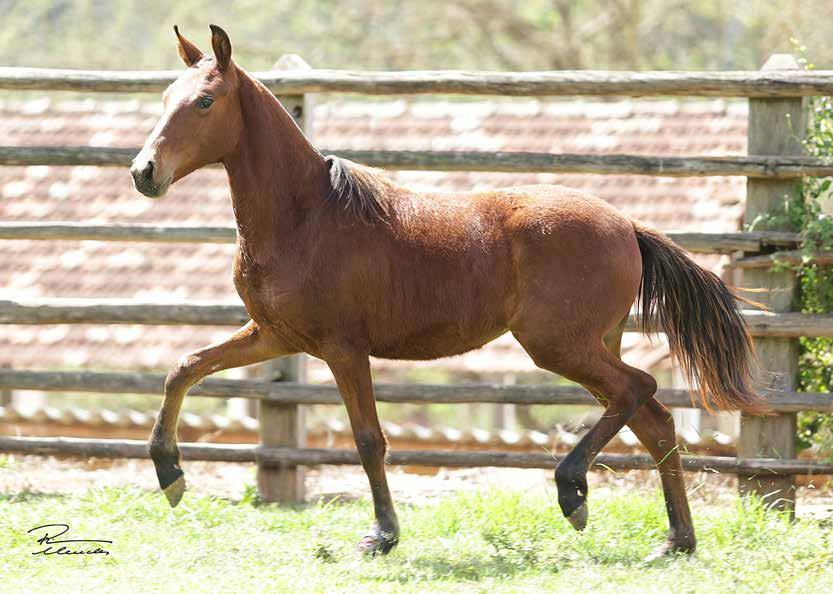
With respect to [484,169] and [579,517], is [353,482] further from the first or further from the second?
[579,517]

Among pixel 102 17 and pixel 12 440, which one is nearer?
pixel 12 440

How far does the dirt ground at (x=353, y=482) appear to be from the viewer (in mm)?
6496

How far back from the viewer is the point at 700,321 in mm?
5160

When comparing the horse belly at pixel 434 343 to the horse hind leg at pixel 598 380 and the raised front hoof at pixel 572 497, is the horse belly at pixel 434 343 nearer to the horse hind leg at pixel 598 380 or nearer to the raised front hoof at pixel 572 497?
the horse hind leg at pixel 598 380

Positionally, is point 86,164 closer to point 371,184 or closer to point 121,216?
point 371,184

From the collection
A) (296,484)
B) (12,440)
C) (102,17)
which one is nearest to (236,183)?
(296,484)

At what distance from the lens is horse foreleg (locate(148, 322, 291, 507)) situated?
16.9 ft

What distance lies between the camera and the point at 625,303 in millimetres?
4996

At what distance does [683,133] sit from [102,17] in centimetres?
1669

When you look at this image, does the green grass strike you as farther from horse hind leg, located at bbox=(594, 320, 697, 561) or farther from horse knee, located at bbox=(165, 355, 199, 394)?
horse knee, located at bbox=(165, 355, 199, 394)

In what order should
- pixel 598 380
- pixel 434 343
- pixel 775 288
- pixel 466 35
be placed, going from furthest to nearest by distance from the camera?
pixel 466 35
pixel 775 288
pixel 434 343
pixel 598 380

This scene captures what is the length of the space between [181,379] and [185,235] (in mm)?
1561

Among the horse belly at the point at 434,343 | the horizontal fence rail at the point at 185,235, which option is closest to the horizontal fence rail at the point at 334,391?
the horizontal fence rail at the point at 185,235

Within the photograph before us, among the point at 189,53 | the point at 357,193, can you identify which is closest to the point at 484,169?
the point at 357,193
